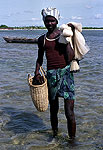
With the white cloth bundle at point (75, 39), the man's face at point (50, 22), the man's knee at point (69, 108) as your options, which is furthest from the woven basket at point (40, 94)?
the man's face at point (50, 22)

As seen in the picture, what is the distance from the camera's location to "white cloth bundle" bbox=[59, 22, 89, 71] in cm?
334

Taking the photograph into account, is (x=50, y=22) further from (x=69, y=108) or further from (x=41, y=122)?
(x=41, y=122)

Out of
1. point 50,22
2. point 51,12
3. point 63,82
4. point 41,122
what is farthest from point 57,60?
point 41,122

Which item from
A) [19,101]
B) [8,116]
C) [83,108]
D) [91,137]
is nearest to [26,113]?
[8,116]

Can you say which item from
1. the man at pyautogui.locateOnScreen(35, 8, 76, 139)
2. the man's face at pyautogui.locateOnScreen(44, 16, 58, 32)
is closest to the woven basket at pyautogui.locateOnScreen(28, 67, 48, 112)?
the man at pyautogui.locateOnScreen(35, 8, 76, 139)

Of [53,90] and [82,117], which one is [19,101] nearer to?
[82,117]

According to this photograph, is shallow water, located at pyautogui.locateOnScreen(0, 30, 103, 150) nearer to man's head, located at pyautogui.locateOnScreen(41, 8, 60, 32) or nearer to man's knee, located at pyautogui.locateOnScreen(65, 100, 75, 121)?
man's knee, located at pyautogui.locateOnScreen(65, 100, 75, 121)

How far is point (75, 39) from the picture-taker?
3496 millimetres

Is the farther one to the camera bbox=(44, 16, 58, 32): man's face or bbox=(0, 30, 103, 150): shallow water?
bbox=(0, 30, 103, 150): shallow water

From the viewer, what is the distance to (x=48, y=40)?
138 inches

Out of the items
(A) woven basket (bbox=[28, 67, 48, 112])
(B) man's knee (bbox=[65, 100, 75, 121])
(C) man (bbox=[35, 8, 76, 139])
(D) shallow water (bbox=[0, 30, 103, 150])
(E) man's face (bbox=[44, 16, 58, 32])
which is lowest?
(D) shallow water (bbox=[0, 30, 103, 150])

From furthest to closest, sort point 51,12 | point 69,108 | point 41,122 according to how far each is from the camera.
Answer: point 41,122
point 69,108
point 51,12

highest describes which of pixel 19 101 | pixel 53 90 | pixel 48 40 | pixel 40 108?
pixel 48 40

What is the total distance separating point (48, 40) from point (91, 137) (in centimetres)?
172
